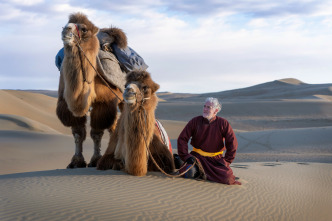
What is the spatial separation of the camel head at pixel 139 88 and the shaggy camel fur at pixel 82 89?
1117mm

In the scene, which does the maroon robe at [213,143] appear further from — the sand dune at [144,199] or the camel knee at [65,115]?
the camel knee at [65,115]

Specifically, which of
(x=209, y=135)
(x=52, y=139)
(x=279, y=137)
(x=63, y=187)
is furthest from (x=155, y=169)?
(x=279, y=137)

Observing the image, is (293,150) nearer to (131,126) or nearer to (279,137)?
(279,137)

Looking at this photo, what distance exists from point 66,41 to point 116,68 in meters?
1.65

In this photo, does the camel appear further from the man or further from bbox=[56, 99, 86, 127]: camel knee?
bbox=[56, 99, 86, 127]: camel knee

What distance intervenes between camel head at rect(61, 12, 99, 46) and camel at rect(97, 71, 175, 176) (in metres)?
1.14

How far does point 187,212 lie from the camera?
4766mm

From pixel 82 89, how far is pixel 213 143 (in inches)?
82.0

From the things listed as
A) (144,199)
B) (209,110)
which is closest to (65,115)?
(209,110)

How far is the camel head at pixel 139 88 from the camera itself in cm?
521

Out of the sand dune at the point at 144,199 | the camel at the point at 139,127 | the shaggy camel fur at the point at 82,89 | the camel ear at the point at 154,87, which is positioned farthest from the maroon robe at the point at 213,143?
the shaggy camel fur at the point at 82,89

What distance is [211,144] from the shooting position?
5.99m

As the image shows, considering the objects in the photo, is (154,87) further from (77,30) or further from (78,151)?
(78,151)

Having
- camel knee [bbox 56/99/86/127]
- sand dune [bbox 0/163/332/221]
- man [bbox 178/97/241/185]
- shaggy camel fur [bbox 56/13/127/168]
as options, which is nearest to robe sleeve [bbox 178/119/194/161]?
man [bbox 178/97/241/185]
